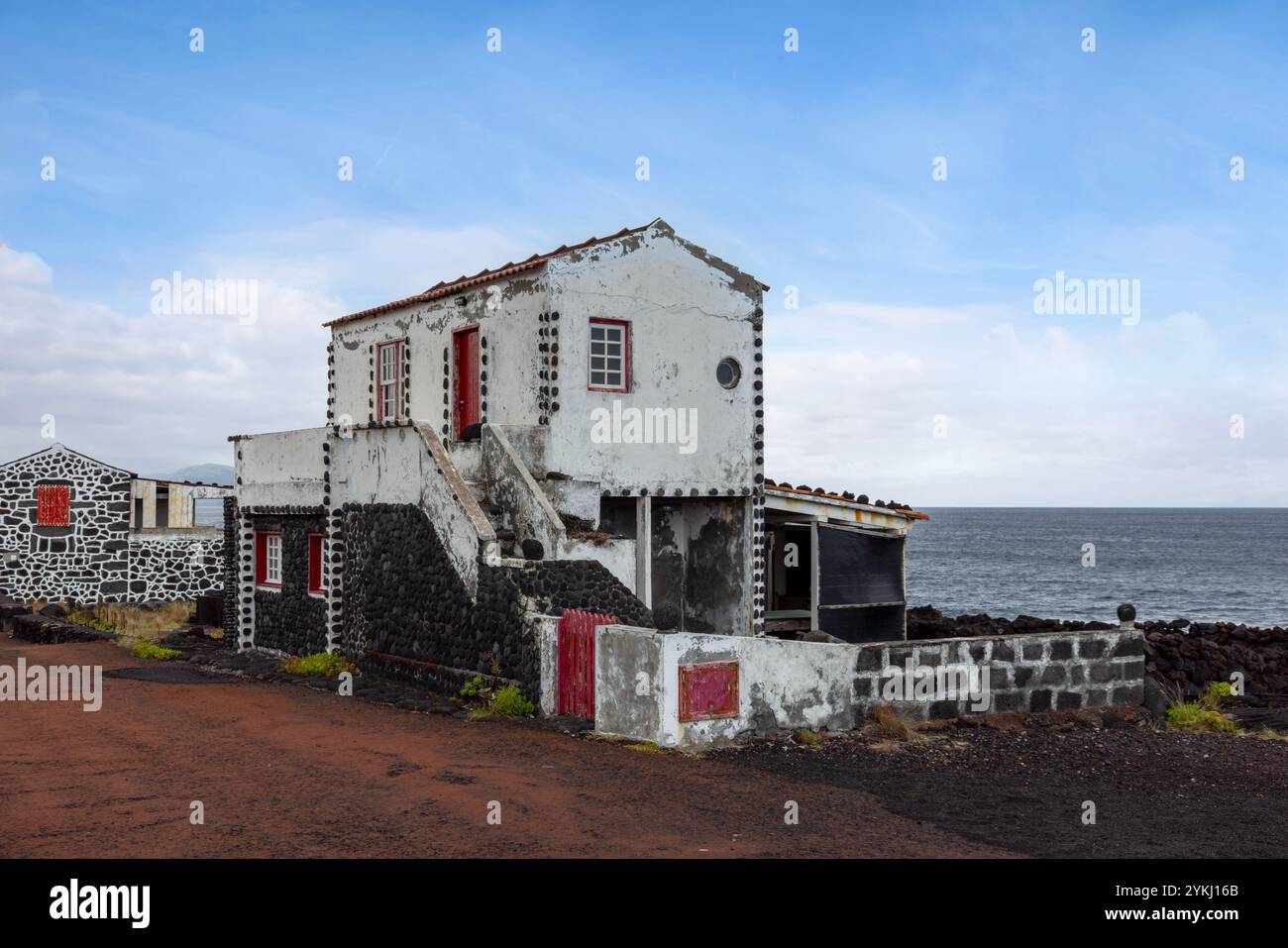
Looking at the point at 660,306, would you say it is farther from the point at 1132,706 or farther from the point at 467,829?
the point at 467,829

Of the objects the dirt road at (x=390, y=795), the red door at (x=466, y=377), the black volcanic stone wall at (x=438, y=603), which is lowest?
the dirt road at (x=390, y=795)

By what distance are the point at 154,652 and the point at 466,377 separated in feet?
25.1

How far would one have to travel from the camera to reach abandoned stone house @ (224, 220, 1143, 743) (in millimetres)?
15547

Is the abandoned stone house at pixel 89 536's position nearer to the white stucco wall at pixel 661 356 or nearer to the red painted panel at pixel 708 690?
the white stucco wall at pixel 661 356

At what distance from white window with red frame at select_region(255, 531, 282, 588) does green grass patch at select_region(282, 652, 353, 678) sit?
2915 mm

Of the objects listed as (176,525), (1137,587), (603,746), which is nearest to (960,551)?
(1137,587)

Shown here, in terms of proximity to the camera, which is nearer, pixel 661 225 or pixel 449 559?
pixel 449 559

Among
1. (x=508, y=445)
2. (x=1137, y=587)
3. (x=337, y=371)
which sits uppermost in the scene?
(x=337, y=371)

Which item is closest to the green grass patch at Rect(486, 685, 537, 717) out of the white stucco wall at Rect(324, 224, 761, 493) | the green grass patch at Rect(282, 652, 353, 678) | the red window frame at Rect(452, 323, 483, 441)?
the white stucco wall at Rect(324, 224, 761, 493)

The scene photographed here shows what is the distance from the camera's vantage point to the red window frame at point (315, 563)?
827 inches

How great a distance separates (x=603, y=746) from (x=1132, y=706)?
7260mm

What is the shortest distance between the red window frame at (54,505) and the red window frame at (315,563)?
48.0ft

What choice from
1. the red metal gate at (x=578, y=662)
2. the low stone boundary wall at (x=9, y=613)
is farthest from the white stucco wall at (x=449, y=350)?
the low stone boundary wall at (x=9, y=613)
